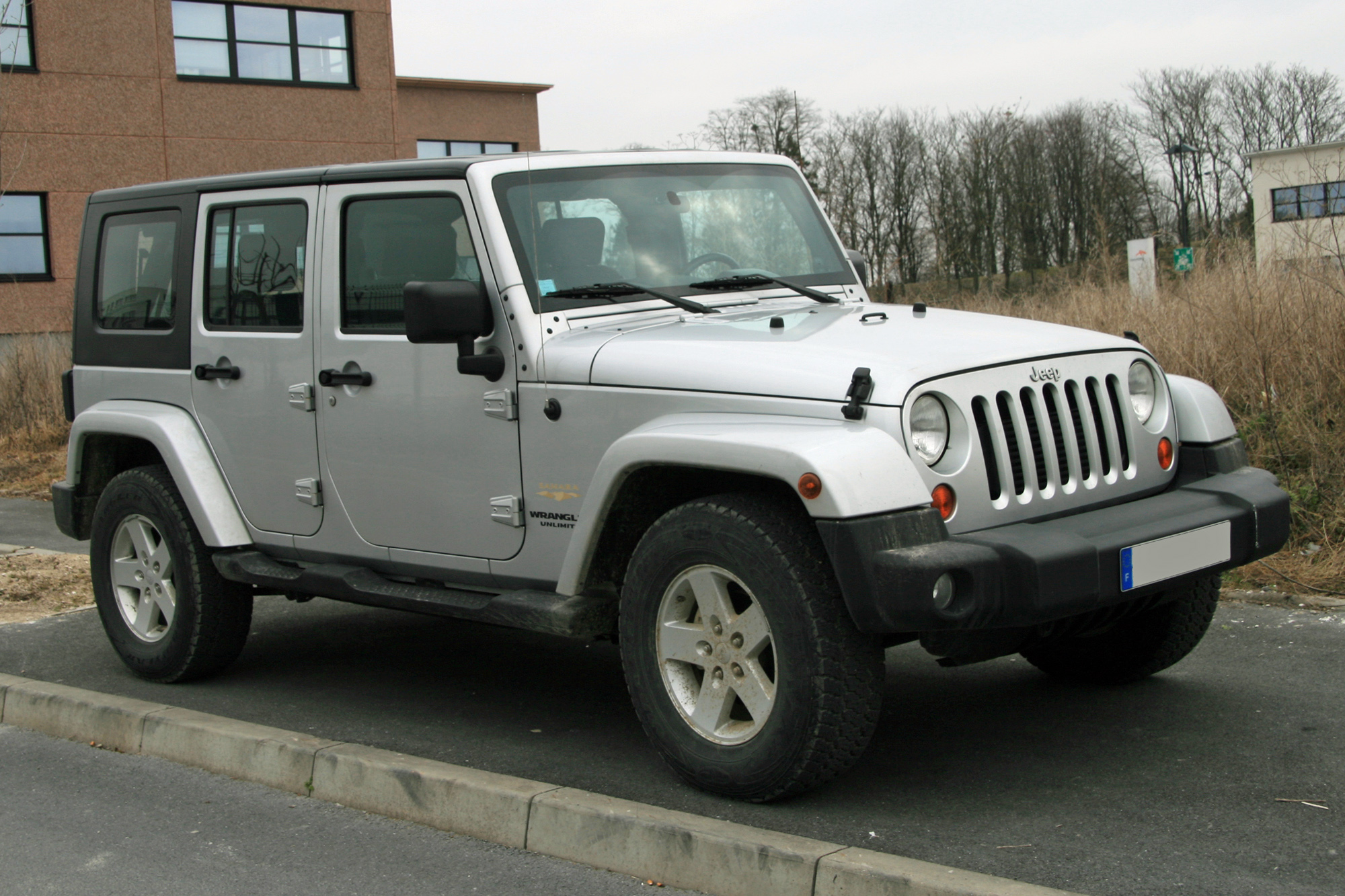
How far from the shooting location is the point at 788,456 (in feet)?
12.1

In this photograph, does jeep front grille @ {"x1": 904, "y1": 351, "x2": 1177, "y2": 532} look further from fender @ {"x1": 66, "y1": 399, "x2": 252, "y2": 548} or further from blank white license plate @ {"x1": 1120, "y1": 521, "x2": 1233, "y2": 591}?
fender @ {"x1": 66, "y1": 399, "x2": 252, "y2": 548}

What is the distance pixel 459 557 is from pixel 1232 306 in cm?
604

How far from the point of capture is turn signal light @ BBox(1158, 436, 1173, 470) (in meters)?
4.46

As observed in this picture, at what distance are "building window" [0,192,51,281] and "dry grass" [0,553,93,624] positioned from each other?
18.5 meters

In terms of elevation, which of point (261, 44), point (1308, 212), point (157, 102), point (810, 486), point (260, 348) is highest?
point (261, 44)

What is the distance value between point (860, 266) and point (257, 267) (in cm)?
246

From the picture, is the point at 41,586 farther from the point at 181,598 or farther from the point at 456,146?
the point at 456,146

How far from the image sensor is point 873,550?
3598 mm

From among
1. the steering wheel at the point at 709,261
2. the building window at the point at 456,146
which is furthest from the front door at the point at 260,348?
the building window at the point at 456,146

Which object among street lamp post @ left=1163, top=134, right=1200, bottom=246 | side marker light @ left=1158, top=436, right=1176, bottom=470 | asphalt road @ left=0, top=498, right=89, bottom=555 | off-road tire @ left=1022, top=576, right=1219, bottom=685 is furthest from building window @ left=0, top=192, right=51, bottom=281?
side marker light @ left=1158, top=436, right=1176, bottom=470

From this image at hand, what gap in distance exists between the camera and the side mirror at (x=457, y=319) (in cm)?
441

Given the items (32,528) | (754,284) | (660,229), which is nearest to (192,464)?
(660,229)

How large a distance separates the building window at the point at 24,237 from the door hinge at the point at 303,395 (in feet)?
76.2

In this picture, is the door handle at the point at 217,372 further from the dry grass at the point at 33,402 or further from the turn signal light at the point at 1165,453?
the dry grass at the point at 33,402
